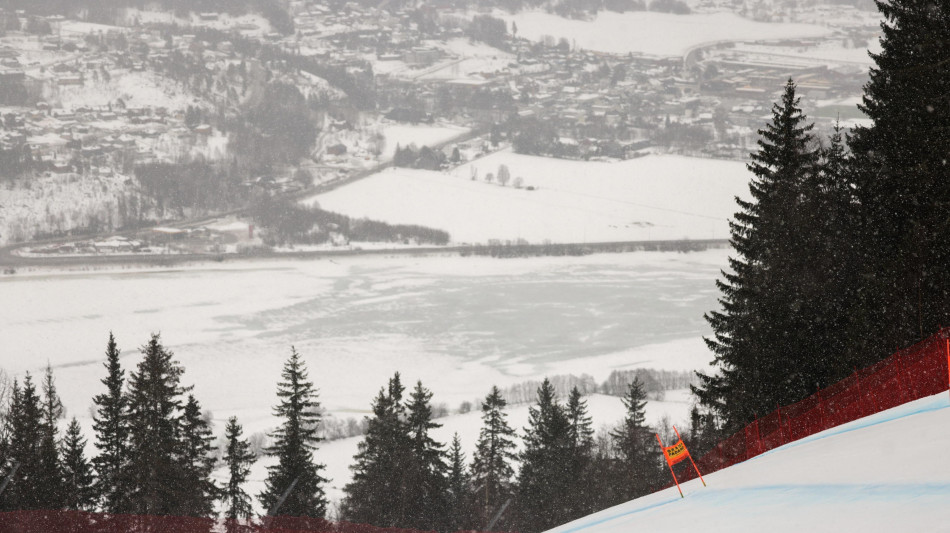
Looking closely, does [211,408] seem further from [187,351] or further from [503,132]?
[503,132]

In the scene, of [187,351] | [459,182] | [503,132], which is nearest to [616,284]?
[187,351]

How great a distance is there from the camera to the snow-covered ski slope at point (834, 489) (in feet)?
15.9

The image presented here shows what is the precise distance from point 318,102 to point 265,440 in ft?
330

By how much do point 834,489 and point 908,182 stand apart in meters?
5.66

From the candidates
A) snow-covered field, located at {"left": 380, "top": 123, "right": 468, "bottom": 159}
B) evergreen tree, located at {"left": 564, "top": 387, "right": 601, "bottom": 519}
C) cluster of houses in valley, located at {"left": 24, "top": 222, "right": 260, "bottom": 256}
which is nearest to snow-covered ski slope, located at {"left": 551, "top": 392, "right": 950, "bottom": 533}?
evergreen tree, located at {"left": 564, "top": 387, "right": 601, "bottom": 519}

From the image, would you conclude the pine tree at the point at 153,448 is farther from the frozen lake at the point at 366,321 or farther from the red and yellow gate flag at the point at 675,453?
the frozen lake at the point at 366,321

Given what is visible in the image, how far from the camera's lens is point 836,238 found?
11320 millimetres

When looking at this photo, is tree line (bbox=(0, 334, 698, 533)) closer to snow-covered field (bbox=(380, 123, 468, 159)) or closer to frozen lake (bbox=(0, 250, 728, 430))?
frozen lake (bbox=(0, 250, 728, 430))

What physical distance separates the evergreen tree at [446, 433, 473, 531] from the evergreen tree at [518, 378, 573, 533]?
0.96 meters

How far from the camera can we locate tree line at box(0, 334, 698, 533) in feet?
46.5

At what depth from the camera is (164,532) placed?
10391 mm

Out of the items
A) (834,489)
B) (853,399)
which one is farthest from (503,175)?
(834,489)

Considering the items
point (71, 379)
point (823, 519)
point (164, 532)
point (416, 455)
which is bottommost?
point (71, 379)

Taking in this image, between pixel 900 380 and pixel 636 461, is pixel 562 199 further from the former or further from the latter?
pixel 900 380
